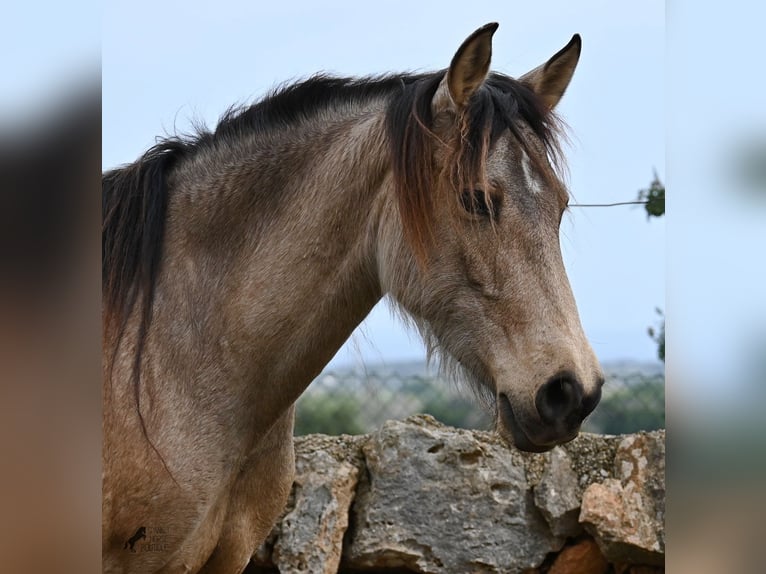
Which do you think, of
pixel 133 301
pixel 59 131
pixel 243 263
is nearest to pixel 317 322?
pixel 243 263

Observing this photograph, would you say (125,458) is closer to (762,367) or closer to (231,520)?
(231,520)

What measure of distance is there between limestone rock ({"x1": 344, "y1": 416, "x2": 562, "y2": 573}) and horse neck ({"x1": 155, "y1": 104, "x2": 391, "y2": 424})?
118cm

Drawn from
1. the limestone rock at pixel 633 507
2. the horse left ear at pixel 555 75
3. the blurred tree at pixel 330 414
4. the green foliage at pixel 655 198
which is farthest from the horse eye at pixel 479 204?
the blurred tree at pixel 330 414

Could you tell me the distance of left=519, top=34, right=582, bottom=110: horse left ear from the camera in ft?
6.77

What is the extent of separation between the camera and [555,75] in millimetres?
2125

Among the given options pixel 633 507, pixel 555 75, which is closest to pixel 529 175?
pixel 555 75

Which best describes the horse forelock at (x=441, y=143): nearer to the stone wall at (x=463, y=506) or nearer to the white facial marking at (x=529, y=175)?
the white facial marking at (x=529, y=175)

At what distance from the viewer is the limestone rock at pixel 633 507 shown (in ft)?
9.64

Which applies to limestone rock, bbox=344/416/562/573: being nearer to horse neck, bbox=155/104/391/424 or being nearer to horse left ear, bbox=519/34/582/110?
horse neck, bbox=155/104/391/424

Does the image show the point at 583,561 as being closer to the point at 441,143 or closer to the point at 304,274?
the point at 304,274

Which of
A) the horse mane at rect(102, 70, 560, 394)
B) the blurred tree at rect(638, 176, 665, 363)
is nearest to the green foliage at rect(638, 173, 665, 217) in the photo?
the blurred tree at rect(638, 176, 665, 363)

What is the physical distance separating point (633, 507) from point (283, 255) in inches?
69.2

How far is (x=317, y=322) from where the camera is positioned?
1990 millimetres

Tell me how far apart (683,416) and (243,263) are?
1474mm
